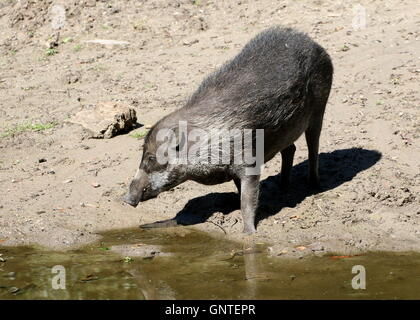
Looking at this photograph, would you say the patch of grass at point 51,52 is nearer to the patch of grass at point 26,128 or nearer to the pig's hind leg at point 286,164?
the patch of grass at point 26,128

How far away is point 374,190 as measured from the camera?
7715 mm

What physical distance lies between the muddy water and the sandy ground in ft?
1.08

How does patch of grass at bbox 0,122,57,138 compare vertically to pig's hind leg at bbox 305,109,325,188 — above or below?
above

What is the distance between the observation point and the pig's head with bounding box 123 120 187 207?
7.23 meters

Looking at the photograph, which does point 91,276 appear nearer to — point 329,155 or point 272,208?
point 272,208

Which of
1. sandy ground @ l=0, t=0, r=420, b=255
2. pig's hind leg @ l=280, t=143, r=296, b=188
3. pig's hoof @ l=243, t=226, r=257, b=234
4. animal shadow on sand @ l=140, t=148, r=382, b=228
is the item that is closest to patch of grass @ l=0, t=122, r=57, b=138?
sandy ground @ l=0, t=0, r=420, b=255

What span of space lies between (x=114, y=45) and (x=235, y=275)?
25.7 feet

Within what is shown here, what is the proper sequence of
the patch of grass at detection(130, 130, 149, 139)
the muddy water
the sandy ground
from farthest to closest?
the patch of grass at detection(130, 130, 149, 139) < the sandy ground < the muddy water

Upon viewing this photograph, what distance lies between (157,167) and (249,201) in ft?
3.30

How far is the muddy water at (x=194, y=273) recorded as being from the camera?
571 centimetres

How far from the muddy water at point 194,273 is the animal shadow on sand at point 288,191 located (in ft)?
2.11

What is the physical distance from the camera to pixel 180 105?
10547 millimetres

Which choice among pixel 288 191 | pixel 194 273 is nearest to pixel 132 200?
pixel 194 273

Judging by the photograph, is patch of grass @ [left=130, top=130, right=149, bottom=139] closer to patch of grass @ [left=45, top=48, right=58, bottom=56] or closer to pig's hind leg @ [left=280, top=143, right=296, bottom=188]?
pig's hind leg @ [left=280, top=143, right=296, bottom=188]
